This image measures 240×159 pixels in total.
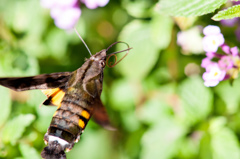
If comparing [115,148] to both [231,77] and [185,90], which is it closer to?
[185,90]

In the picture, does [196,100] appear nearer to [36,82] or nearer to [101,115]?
[101,115]

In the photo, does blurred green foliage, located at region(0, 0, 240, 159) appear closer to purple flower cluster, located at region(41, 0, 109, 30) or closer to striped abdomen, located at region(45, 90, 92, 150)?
purple flower cluster, located at region(41, 0, 109, 30)

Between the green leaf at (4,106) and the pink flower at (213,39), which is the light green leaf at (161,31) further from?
the green leaf at (4,106)

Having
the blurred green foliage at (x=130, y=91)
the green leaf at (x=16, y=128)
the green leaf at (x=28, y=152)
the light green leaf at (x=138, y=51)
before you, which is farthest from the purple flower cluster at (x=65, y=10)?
the green leaf at (x=28, y=152)

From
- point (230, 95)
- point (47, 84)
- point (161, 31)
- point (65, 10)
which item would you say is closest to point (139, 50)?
point (161, 31)

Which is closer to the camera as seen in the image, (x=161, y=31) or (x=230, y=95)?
(x=161, y=31)

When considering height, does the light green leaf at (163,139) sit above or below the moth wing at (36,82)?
below

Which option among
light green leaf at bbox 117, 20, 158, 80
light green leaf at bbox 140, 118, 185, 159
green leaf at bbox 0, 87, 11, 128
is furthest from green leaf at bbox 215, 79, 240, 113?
green leaf at bbox 0, 87, 11, 128
